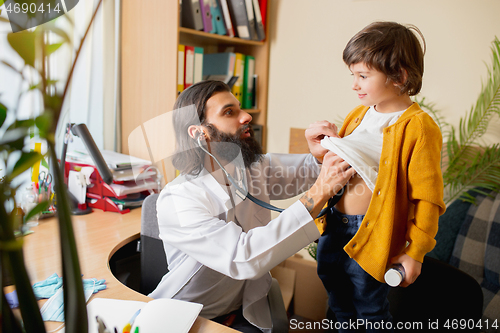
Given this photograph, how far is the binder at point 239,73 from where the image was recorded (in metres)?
2.16

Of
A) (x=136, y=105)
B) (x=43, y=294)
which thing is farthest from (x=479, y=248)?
(x=136, y=105)

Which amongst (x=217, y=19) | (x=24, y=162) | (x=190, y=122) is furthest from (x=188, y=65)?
(x=24, y=162)

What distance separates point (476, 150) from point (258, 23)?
1375 millimetres

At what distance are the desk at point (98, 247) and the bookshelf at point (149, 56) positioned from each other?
46 centimetres

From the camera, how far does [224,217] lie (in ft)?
3.45

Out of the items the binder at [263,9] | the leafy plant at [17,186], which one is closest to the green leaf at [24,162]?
the leafy plant at [17,186]

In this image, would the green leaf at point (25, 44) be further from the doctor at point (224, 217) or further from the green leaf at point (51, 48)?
the doctor at point (224, 217)

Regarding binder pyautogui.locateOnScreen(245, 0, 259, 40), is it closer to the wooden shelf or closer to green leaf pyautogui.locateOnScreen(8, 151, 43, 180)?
the wooden shelf

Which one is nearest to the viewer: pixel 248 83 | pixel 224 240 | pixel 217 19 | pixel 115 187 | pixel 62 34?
pixel 62 34

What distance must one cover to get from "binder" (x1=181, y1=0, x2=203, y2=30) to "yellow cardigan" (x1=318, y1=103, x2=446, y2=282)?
134 centimetres

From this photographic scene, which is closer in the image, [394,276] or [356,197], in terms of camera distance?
[394,276]

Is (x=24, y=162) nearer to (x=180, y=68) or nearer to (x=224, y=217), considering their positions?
(x=224, y=217)

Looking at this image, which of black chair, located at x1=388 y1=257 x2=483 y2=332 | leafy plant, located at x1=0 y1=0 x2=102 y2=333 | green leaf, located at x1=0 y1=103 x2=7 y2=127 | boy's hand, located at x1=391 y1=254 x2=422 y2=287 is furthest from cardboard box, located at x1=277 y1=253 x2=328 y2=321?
green leaf, located at x1=0 y1=103 x2=7 y2=127

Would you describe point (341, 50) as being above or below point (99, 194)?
above
